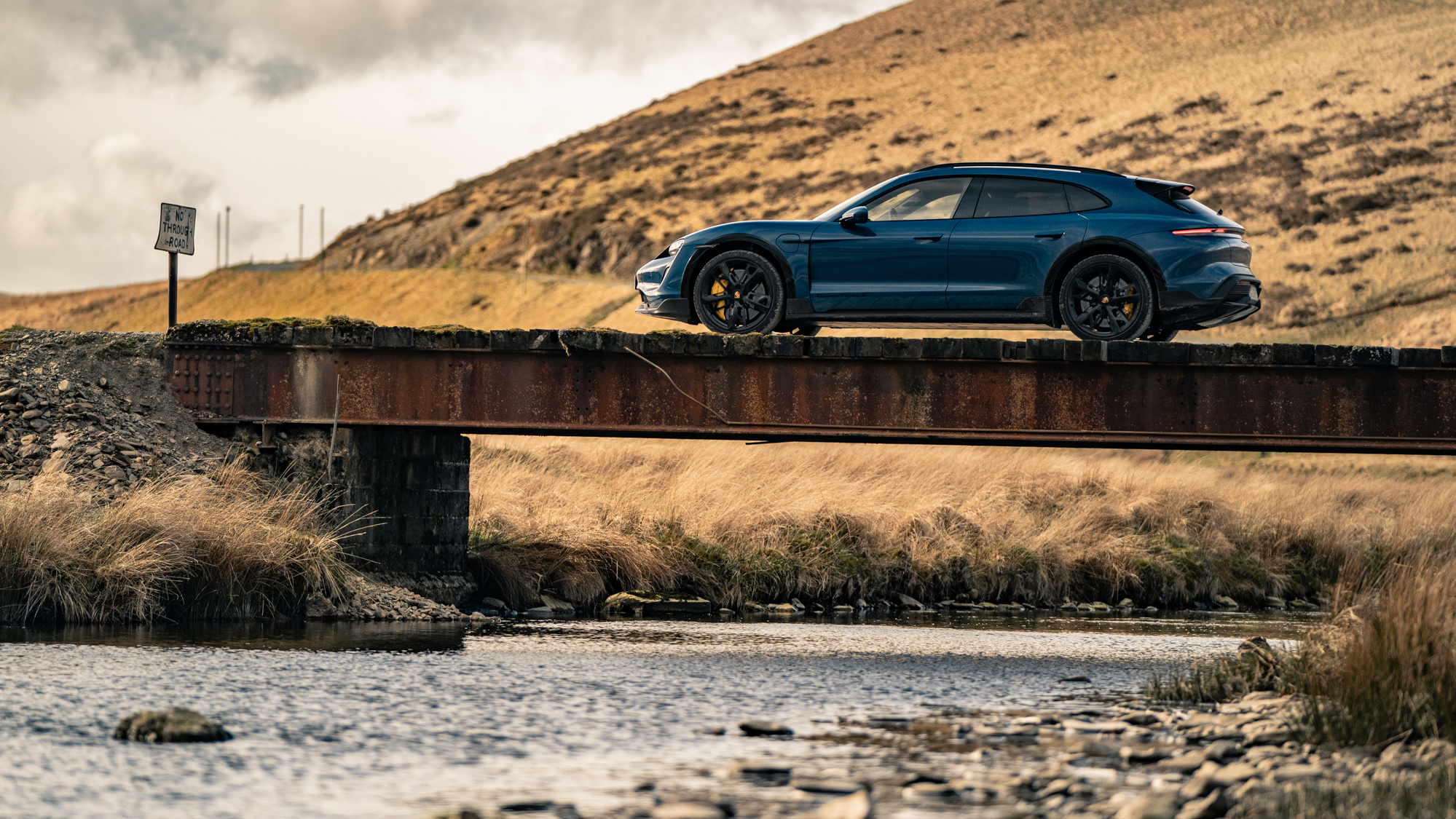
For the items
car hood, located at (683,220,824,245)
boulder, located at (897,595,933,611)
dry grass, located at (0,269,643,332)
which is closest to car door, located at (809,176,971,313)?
car hood, located at (683,220,824,245)

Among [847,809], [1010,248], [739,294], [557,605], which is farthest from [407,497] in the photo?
[847,809]

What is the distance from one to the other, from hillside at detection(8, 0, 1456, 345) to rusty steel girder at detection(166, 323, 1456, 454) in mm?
20467

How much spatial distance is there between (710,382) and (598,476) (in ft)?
28.3

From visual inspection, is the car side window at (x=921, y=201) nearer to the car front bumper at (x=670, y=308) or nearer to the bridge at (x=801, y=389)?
the bridge at (x=801, y=389)

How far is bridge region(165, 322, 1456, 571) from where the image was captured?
1309 cm

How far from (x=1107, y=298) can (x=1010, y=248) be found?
0.93m

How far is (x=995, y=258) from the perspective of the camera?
12391mm

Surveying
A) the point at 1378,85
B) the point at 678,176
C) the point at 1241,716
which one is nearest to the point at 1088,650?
the point at 1241,716

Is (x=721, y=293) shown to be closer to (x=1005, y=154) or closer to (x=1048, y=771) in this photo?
(x=1048, y=771)

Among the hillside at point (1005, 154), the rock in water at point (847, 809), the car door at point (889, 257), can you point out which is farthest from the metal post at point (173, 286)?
the hillside at point (1005, 154)

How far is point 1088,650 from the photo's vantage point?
510 inches

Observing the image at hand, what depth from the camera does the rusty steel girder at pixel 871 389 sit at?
13.1 metres

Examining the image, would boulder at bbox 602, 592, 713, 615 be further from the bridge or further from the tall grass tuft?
the tall grass tuft

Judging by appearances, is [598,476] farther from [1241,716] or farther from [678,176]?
[678,176]
